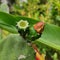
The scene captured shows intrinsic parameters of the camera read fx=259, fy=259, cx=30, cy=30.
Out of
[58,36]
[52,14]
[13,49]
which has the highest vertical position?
[13,49]

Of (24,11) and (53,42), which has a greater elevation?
(53,42)

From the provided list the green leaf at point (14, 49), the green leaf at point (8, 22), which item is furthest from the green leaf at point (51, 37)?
the green leaf at point (14, 49)

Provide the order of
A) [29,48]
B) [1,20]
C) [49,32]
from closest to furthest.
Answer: [29,48] → [1,20] → [49,32]

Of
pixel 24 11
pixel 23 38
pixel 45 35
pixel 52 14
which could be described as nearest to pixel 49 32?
pixel 45 35

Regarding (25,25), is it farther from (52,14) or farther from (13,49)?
(52,14)

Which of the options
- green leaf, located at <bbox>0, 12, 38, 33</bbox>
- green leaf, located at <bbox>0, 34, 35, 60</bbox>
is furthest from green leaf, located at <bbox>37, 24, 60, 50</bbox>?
green leaf, located at <bbox>0, 34, 35, 60</bbox>
